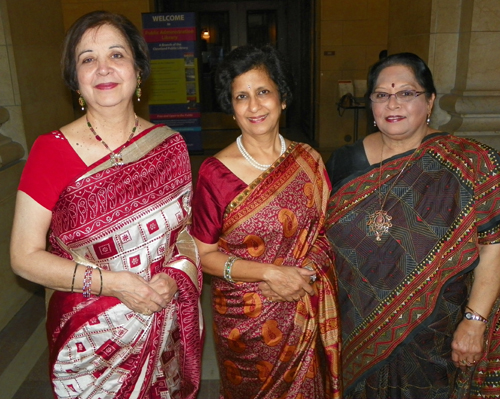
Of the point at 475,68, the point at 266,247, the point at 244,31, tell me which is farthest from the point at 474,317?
the point at 244,31

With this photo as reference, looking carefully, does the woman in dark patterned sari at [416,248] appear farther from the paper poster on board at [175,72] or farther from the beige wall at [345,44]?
the beige wall at [345,44]

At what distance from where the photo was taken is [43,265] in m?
1.51

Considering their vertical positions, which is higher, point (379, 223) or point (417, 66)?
point (417, 66)

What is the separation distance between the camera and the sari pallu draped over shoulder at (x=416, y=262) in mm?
1811

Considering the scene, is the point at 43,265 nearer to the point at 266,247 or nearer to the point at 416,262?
the point at 266,247

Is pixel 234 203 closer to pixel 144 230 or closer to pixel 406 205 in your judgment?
pixel 144 230

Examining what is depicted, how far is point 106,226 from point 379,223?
104cm

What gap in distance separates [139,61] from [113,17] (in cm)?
17

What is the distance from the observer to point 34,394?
2.64 m

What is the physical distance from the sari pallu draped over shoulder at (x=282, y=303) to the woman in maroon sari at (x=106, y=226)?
236mm

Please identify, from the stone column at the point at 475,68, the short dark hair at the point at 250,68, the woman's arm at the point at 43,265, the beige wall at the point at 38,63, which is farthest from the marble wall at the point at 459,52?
the beige wall at the point at 38,63

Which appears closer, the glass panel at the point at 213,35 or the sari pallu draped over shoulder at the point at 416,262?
the sari pallu draped over shoulder at the point at 416,262

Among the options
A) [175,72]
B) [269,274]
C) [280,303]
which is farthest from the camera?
[175,72]

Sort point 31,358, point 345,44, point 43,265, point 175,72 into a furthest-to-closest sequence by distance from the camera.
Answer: point 345,44 → point 175,72 → point 31,358 → point 43,265
